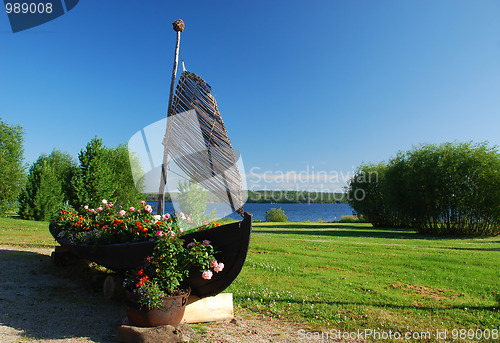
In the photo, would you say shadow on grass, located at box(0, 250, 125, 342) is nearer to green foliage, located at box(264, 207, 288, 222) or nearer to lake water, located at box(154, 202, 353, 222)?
lake water, located at box(154, 202, 353, 222)

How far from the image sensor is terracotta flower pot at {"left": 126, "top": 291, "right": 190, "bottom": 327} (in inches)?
168

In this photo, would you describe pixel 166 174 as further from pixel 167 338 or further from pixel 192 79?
pixel 167 338

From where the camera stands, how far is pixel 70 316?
5.15 m

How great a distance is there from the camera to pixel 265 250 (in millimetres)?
12500

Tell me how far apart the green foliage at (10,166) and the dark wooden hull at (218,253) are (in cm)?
2830

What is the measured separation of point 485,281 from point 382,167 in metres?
26.9

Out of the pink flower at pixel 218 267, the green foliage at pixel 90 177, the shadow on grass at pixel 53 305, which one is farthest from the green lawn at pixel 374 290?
the green foliage at pixel 90 177

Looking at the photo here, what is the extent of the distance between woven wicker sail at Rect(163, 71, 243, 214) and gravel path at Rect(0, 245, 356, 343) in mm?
1934

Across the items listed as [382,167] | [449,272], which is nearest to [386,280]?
[449,272]

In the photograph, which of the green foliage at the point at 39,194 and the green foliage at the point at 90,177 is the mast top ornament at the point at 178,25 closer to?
the green foliage at the point at 90,177

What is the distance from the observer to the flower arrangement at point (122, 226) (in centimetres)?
523

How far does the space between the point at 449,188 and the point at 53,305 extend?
23.4m

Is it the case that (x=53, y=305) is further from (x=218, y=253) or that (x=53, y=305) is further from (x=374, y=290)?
(x=374, y=290)

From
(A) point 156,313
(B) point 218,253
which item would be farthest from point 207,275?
(A) point 156,313
